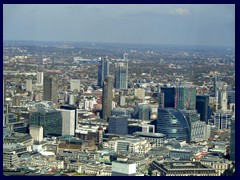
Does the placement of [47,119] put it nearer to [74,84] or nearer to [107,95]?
[74,84]

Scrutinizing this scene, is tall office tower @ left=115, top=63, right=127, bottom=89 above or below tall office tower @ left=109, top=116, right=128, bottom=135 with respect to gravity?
above

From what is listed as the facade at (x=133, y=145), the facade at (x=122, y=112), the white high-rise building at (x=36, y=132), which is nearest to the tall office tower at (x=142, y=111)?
the facade at (x=122, y=112)

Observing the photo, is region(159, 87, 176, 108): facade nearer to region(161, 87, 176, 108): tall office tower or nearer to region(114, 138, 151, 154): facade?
region(161, 87, 176, 108): tall office tower

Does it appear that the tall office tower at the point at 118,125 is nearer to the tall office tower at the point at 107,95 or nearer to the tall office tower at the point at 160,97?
the tall office tower at the point at 107,95

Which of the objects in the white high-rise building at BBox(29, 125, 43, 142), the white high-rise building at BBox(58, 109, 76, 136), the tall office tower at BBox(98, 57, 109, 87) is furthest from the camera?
the tall office tower at BBox(98, 57, 109, 87)

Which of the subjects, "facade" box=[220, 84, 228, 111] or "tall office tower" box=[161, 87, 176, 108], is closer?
"facade" box=[220, 84, 228, 111]

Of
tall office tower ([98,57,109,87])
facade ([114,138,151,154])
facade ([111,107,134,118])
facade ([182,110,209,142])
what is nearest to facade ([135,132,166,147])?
facade ([114,138,151,154])
